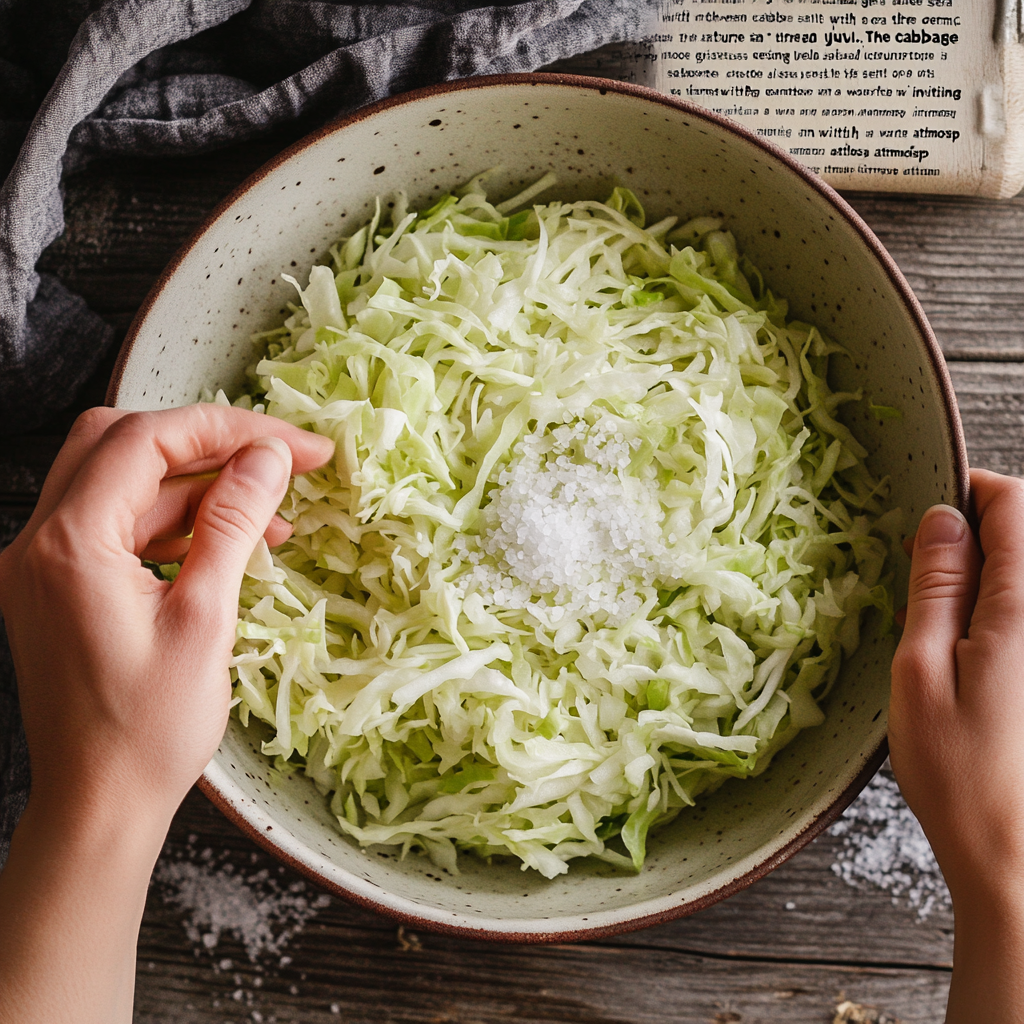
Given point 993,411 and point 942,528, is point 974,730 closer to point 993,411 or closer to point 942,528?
point 942,528

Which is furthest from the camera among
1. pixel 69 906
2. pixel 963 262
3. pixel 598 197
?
pixel 963 262

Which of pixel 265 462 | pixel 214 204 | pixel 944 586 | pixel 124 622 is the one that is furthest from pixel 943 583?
pixel 214 204

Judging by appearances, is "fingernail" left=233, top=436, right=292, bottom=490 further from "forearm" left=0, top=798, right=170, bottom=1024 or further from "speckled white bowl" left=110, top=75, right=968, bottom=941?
"forearm" left=0, top=798, right=170, bottom=1024

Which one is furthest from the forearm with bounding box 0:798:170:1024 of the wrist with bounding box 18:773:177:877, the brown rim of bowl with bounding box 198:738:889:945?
the brown rim of bowl with bounding box 198:738:889:945

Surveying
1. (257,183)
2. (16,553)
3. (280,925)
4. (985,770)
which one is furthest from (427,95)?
(280,925)

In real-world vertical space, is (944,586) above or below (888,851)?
above
